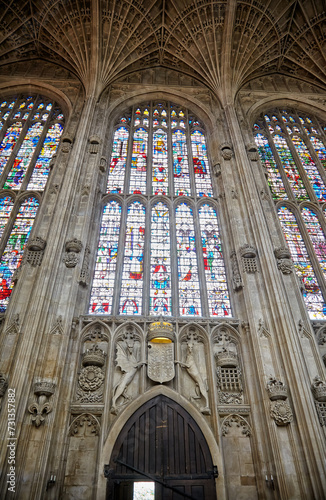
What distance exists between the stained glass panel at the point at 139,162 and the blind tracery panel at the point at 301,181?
16.0ft

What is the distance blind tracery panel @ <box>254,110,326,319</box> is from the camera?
454 inches

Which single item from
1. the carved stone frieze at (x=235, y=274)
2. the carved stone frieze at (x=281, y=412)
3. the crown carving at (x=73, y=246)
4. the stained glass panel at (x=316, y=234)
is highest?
the stained glass panel at (x=316, y=234)

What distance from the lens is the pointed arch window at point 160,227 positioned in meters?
10.6

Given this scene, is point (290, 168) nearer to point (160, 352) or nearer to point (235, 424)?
point (160, 352)

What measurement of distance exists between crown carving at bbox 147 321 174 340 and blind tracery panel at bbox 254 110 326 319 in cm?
414

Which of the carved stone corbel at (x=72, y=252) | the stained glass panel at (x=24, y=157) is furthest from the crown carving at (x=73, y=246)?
the stained glass panel at (x=24, y=157)

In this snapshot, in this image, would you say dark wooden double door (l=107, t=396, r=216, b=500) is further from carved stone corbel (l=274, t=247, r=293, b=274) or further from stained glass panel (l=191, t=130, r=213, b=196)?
stained glass panel (l=191, t=130, r=213, b=196)

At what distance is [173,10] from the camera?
16969 millimetres

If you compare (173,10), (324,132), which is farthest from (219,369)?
(173,10)

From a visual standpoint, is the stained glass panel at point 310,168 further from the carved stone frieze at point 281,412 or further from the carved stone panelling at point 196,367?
the carved stone frieze at point 281,412

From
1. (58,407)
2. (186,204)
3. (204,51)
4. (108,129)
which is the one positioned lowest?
(58,407)

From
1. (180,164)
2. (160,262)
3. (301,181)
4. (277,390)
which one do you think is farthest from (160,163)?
(277,390)

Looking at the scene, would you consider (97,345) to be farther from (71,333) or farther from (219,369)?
(219,369)

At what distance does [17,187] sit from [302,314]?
34.4 feet
